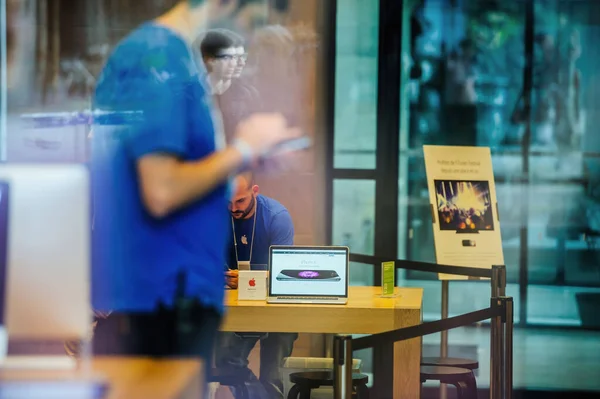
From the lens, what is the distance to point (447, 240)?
15.4 ft

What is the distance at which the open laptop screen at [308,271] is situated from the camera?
151 inches

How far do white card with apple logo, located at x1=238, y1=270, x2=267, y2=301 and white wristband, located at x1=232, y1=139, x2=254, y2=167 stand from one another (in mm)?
2017

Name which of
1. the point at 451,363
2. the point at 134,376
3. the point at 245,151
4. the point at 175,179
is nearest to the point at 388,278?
the point at 451,363

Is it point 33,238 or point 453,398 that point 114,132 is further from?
point 453,398

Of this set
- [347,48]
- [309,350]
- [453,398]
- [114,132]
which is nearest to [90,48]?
[347,48]

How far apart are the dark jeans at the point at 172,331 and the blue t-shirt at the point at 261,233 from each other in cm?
267

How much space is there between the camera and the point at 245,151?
1.88m

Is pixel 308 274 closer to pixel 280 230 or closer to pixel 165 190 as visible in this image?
pixel 280 230

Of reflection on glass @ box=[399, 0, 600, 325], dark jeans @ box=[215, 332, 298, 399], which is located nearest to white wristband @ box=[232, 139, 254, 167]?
dark jeans @ box=[215, 332, 298, 399]

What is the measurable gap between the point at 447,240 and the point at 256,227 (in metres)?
0.93

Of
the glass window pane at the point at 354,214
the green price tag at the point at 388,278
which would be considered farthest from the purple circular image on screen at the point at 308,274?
the glass window pane at the point at 354,214

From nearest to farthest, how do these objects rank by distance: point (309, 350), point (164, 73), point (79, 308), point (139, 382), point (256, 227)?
point (139, 382)
point (79, 308)
point (164, 73)
point (256, 227)
point (309, 350)

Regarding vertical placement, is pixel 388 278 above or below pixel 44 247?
below

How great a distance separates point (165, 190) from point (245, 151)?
0.62 ft
